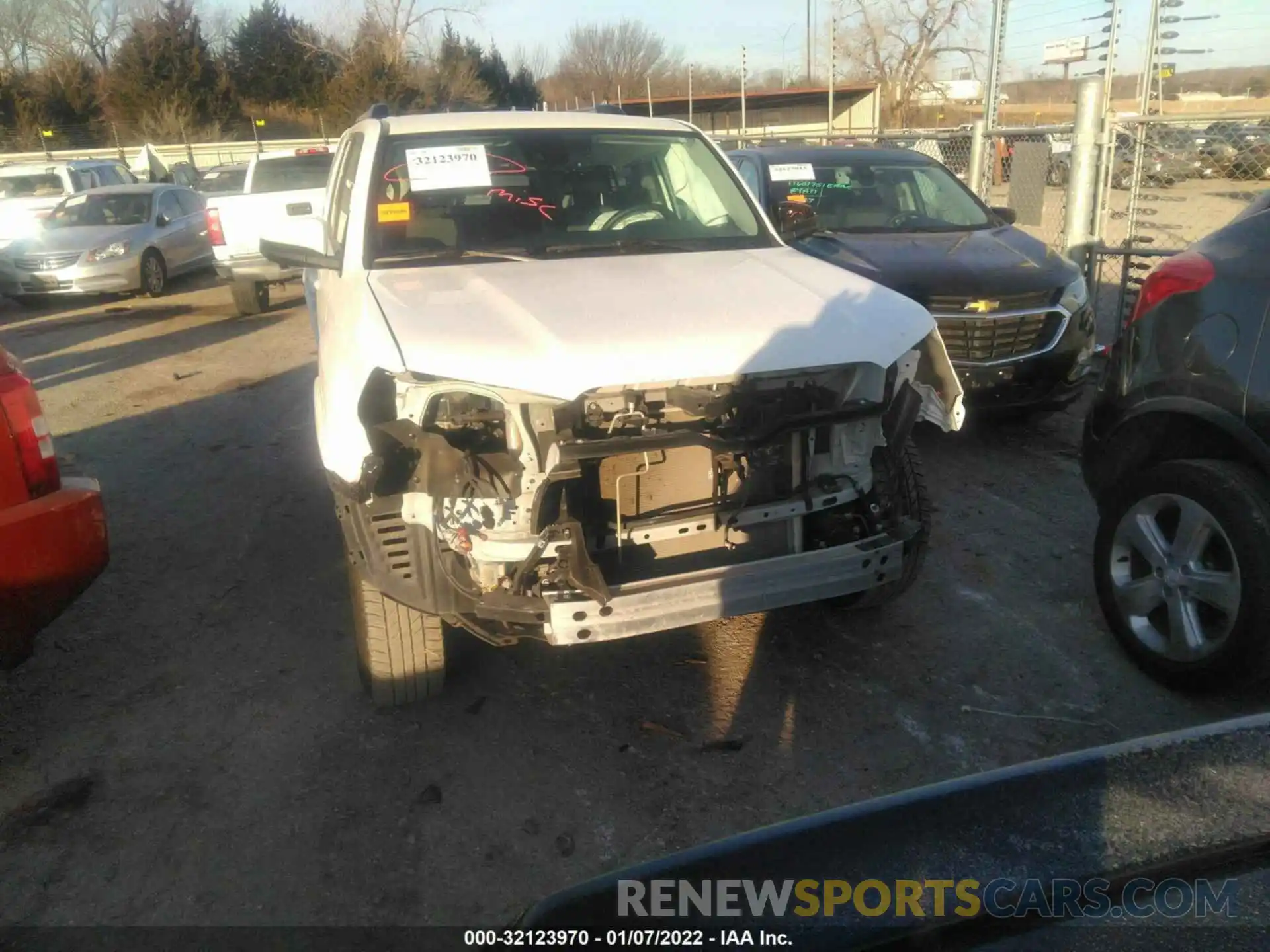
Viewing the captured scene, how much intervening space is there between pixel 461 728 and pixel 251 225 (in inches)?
377

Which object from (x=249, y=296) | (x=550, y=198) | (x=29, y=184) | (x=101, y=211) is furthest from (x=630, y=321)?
(x=29, y=184)

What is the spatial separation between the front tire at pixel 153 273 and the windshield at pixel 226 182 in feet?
6.85

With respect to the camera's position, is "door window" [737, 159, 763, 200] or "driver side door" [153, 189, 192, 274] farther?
"driver side door" [153, 189, 192, 274]

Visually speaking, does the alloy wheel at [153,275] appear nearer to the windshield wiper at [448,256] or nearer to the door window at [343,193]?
the door window at [343,193]

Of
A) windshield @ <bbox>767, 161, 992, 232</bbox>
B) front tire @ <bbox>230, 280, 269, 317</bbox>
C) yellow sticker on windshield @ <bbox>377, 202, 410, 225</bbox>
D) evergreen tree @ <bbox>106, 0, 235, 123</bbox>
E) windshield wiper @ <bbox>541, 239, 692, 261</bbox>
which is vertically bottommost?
front tire @ <bbox>230, 280, 269, 317</bbox>

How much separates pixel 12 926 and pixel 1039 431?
20.2 ft

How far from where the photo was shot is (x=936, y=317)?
5875 millimetres

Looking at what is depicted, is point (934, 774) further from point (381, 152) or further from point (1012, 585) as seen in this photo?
point (381, 152)

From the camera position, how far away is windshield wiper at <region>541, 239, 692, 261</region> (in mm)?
4262

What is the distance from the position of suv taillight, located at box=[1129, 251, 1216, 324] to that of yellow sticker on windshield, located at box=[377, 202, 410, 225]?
117 inches

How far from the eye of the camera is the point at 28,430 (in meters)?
3.34

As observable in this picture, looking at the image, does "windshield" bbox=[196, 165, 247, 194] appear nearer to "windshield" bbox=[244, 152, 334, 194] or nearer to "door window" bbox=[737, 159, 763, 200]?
"windshield" bbox=[244, 152, 334, 194]

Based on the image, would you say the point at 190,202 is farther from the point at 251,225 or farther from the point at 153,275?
the point at 251,225

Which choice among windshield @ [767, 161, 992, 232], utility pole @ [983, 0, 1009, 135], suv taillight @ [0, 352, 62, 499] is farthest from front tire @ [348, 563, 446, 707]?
utility pole @ [983, 0, 1009, 135]
